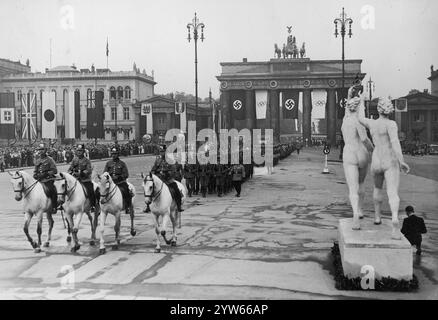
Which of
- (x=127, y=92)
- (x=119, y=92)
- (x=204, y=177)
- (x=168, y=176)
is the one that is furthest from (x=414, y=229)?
(x=127, y=92)

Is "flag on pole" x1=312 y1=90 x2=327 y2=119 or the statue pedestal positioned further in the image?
"flag on pole" x1=312 y1=90 x2=327 y2=119

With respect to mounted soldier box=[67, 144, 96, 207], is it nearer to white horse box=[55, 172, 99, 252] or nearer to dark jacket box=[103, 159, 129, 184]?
white horse box=[55, 172, 99, 252]

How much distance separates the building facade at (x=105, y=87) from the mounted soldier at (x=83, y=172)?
7293cm

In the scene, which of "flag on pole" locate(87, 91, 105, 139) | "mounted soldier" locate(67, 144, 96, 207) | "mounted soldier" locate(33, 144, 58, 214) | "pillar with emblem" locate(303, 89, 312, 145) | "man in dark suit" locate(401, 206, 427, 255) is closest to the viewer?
"man in dark suit" locate(401, 206, 427, 255)

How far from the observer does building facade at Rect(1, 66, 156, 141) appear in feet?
283

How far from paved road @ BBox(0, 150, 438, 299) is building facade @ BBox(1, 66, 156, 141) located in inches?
2787

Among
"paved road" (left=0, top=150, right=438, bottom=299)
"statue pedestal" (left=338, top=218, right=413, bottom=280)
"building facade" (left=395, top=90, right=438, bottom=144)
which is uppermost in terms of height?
"building facade" (left=395, top=90, right=438, bottom=144)

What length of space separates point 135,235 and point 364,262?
7.09 meters

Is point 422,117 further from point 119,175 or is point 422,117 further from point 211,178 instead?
point 119,175

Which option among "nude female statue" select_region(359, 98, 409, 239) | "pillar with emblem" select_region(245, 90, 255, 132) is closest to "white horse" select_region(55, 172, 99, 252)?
"nude female statue" select_region(359, 98, 409, 239)

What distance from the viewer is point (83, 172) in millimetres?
13008

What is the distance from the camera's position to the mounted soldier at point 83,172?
12953 mm

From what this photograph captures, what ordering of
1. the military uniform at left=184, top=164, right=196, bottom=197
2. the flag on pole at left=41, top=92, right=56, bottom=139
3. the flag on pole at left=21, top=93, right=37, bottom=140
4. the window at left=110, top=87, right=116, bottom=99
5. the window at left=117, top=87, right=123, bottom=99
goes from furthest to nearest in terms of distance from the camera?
1. the window at left=117, top=87, right=123, bottom=99
2. the window at left=110, top=87, right=116, bottom=99
3. the flag on pole at left=21, top=93, right=37, bottom=140
4. the flag on pole at left=41, top=92, right=56, bottom=139
5. the military uniform at left=184, top=164, right=196, bottom=197

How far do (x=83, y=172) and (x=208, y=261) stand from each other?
4.12m
